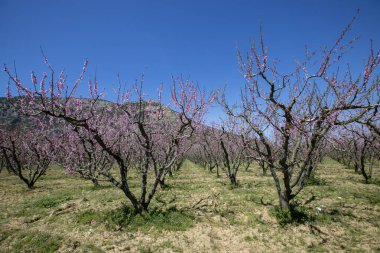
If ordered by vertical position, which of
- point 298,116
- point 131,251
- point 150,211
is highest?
point 298,116

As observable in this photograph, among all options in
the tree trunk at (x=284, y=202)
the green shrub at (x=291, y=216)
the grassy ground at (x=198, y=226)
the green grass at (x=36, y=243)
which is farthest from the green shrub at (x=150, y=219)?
the tree trunk at (x=284, y=202)

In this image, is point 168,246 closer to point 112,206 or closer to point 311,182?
point 112,206

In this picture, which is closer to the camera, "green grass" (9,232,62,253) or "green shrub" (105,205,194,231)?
"green grass" (9,232,62,253)

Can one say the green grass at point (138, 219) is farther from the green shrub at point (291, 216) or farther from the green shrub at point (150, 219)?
the green shrub at point (291, 216)

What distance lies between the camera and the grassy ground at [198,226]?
8.38 metres

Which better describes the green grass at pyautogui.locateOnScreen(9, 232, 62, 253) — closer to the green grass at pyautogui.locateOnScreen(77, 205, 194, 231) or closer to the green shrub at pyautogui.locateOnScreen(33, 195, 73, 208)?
the green grass at pyautogui.locateOnScreen(77, 205, 194, 231)

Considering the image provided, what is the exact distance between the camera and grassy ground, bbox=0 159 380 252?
27.5 feet

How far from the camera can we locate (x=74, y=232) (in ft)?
31.7

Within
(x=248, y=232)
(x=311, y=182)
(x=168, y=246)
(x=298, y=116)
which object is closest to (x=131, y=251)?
(x=168, y=246)

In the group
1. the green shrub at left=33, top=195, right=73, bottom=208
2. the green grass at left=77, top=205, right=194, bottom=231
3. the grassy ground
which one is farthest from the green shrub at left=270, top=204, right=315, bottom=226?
the green shrub at left=33, top=195, right=73, bottom=208

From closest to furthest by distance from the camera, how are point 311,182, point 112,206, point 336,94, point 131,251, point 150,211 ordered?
1. point 131,251
2. point 336,94
3. point 150,211
4. point 112,206
5. point 311,182

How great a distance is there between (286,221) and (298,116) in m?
4.31

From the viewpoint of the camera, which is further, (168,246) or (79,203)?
(79,203)

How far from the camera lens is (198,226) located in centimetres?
982
